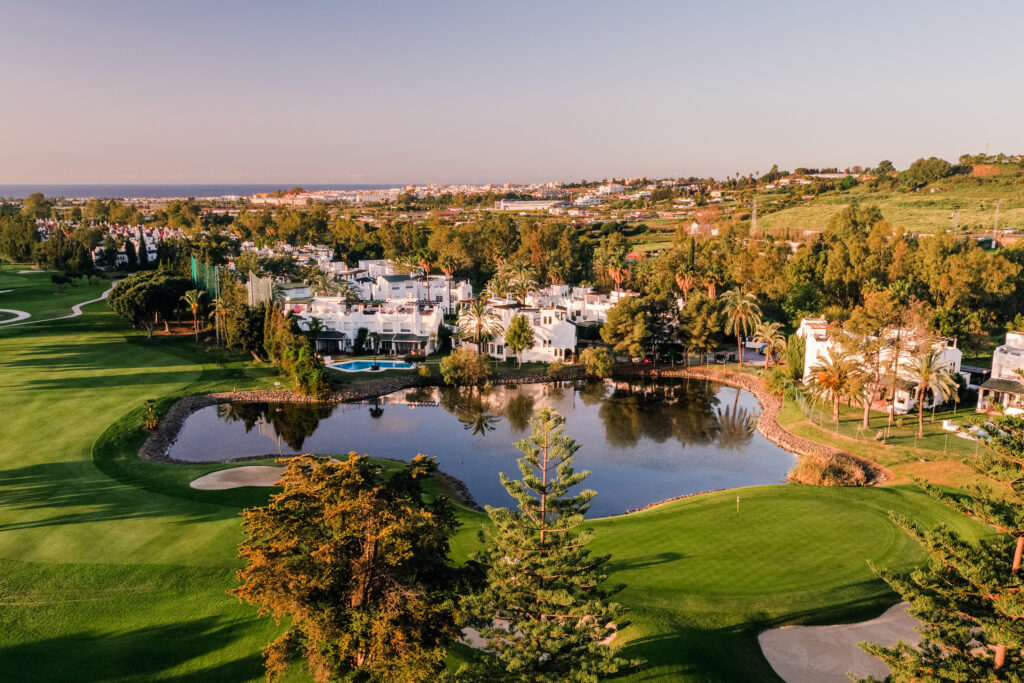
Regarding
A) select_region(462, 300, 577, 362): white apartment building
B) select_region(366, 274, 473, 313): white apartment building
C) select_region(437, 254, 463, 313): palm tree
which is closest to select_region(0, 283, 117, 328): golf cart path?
select_region(366, 274, 473, 313): white apartment building

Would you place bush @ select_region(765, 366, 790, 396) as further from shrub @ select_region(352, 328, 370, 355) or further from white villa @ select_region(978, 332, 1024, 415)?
shrub @ select_region(352, 328, 370, 355)

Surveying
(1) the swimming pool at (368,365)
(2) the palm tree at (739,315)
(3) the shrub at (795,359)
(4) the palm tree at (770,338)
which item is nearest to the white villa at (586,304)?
(2) the palm tree at (739,315)

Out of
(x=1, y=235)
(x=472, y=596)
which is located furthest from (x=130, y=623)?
(x=1, y=235)

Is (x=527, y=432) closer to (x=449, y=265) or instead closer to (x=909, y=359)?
(x=909, y=359)

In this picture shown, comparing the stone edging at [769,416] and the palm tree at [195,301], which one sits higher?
the palm tree at [195,301]

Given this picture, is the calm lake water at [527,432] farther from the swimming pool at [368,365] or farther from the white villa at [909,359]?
the white villa at [909,359]

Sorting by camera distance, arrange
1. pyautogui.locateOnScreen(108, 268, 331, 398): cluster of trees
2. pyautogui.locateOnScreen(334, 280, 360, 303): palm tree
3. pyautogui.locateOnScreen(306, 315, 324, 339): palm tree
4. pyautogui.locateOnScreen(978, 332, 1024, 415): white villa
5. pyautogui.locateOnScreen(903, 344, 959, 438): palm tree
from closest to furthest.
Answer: pyautogui.locateOnScreen(903, 344, 959, 438): palm tree, pyautogui.locateOnScreen(978, 332, 1024, 415): white villa, pyautogui.locateOnScreen(108, 268, 331, 398): cluster of trees, pyautogui.locateOnScreen(306, 315, 324, 339): palm tree, pyautogui.locateOnScreen(334, 280, 360, 303): palm tree
